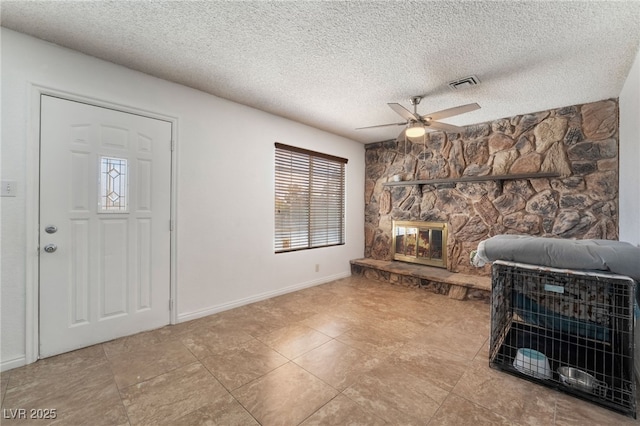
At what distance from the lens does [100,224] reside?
2441mm

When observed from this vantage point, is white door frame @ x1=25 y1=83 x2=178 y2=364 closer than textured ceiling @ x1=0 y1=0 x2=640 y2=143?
No

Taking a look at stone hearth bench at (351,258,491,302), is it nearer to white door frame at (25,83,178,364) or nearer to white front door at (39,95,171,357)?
white front door at (39,95,171,357)

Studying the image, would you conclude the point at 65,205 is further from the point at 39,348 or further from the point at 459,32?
the point at 459,32

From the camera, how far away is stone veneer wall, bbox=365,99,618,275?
3.16 m

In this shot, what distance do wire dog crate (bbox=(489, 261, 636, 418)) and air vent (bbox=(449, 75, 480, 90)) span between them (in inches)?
70.4

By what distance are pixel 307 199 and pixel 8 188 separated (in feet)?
10.4

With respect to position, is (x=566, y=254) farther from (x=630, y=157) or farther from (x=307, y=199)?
(x=307, y=199)

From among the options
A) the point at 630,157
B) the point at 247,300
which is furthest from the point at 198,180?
the point at 630,157

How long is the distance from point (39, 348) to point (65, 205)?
3.83 feet

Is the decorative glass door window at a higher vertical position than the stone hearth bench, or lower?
higher

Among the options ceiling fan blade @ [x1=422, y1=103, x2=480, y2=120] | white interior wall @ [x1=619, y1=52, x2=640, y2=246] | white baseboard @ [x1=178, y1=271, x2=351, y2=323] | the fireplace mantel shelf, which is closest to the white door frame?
white baseboard @ [x1=178, y1=271, x2=351, y2=323]

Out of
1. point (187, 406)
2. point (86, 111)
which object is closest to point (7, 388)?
point (187, 406)

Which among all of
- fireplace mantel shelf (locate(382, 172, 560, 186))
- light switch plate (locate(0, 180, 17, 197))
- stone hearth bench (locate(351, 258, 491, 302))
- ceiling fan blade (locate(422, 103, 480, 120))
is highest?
ceiling fan blade (locate(422, 103, 480, 120))

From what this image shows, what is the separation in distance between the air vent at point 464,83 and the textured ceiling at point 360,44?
6cm
